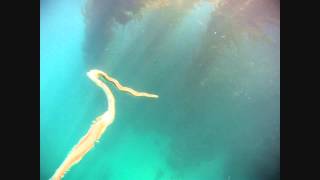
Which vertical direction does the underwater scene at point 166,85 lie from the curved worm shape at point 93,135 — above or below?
above

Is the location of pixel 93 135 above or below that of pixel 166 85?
below

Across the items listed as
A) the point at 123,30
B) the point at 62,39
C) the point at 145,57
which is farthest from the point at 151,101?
the point at 62,39

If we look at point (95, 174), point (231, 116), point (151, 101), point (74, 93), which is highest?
point (231, 116)

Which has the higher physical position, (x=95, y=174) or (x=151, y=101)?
(x=151, y=101)

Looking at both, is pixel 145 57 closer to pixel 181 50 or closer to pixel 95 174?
pixel 181 50

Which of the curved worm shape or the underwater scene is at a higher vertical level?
the underwater scene

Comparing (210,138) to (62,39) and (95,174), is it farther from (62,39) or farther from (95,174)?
(62,39)
